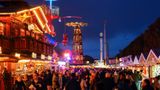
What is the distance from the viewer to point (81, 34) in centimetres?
14838

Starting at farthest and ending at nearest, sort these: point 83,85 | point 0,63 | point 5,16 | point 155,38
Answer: point 155,38 < point 5,16 < point 0,63 < point 83,85

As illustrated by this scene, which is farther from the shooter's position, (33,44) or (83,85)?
(33,44)

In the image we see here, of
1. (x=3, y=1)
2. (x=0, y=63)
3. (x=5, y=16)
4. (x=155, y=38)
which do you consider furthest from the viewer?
(x=155, y=38)

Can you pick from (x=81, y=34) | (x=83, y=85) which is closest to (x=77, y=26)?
(x=81, y=34)

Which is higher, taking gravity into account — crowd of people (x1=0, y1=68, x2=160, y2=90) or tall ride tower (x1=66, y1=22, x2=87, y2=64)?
tall ride tower (x1=66, y1=22, x2=87, y2=64)

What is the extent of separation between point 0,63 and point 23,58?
199 inches

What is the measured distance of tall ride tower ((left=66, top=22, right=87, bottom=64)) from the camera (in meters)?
140

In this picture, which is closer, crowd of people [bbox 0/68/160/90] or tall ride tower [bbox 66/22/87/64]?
crowd of people [bbox 0/68/160/90]

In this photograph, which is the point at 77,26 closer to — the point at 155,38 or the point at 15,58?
the point at 155,38

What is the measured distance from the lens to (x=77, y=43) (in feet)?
467

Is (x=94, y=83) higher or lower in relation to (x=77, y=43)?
lower

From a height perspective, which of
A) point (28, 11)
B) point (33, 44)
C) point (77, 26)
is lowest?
point (33, 44)

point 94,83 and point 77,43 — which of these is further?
point 77,43

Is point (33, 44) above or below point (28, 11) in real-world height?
below
